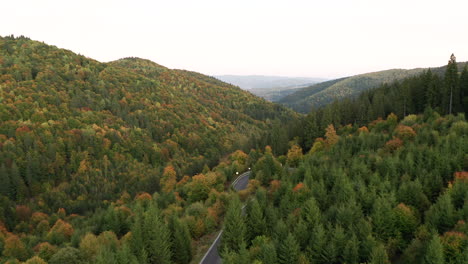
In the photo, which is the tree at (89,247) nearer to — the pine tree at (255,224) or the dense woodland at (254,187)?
the dense woodland at (254,187)

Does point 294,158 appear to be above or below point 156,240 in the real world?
below

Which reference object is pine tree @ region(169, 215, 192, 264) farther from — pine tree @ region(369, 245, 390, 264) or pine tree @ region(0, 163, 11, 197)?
pine tree @ region(0, 163, 11, 197)

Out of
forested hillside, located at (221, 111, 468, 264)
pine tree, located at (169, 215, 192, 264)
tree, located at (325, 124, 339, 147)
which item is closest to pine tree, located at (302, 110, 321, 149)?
tree, located at (325, 124, 339, 147)

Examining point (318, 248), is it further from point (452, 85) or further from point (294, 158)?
point (452, 85)

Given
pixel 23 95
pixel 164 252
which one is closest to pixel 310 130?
pixel 164 252

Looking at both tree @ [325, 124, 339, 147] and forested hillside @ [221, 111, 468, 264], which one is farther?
tree @ [325, 124, 339, 147]

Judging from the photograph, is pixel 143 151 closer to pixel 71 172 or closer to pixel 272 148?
pixel 71 172

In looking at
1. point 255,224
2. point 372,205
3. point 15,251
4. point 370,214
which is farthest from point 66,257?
point 372,205

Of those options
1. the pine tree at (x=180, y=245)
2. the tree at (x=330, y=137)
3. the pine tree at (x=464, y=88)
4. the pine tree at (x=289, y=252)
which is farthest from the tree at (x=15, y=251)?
the pine tree at (x=464, y=88)

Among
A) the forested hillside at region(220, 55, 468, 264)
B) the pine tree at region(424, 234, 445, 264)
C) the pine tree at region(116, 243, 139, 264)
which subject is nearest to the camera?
Answer: the pine tree at region(424, 234, 445, 264)
